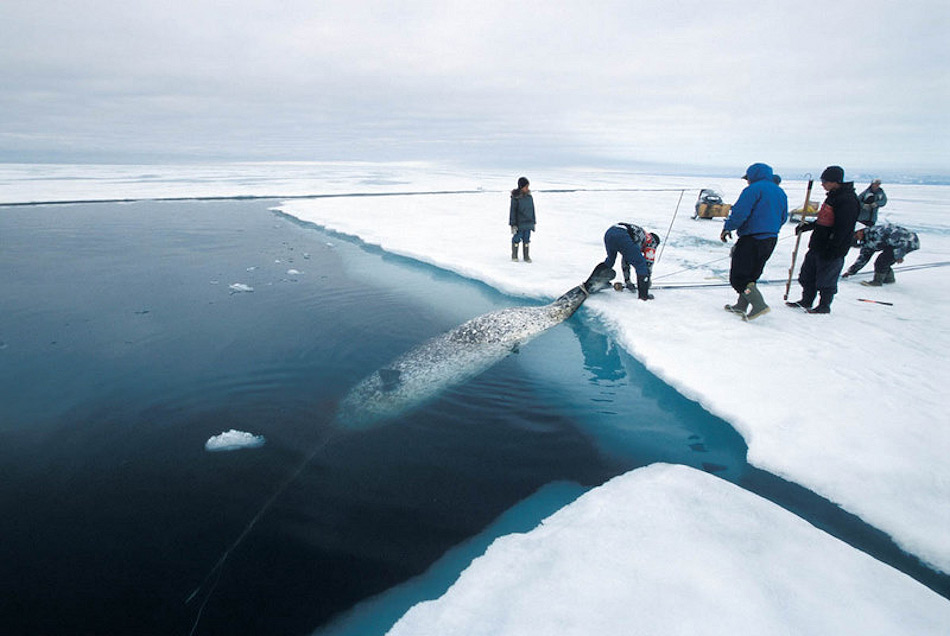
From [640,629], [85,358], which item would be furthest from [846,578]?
[85,358]

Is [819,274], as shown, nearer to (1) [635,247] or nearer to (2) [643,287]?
(2) [643,287]

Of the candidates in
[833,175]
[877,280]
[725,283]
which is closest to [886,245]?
[877,280]

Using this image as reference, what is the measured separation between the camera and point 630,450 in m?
3.33

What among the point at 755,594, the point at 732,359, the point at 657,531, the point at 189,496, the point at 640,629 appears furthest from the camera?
the point at 732,359

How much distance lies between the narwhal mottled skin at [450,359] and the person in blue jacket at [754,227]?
1.59 meters

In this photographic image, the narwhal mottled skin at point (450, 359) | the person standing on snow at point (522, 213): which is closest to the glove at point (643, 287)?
the narwhal mottled skin at point (450, 359)

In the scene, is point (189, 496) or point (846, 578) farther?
point (189, 496)

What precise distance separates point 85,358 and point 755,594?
19.5ft

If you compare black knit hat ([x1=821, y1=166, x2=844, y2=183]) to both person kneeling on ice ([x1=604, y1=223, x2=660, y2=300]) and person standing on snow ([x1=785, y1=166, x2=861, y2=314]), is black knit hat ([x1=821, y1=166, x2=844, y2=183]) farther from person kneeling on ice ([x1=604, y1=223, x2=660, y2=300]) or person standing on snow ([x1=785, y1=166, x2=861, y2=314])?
person kneeling on ice ([x1=604, y1=223, x2=660, y2=300])

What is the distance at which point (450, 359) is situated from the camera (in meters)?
4.66

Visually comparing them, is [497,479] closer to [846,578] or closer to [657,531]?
[657,531]

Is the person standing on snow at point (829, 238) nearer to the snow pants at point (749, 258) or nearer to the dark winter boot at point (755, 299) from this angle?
the snow pants at point (749, 258)

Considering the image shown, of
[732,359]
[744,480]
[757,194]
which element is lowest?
[744,480]

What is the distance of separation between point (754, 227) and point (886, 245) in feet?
10.8
